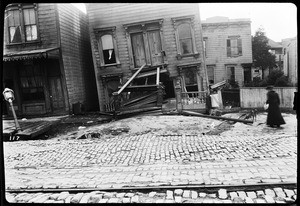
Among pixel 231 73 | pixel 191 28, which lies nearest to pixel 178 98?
pixel 191 28

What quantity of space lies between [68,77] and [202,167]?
10.9 metres

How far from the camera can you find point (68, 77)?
1375 cm

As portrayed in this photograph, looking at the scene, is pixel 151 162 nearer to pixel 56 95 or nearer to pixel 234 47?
pixel 56 95

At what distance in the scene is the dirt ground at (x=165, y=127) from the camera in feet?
29.9

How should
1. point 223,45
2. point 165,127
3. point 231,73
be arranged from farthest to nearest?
point 231,73 → point 223,45 → point 165,127

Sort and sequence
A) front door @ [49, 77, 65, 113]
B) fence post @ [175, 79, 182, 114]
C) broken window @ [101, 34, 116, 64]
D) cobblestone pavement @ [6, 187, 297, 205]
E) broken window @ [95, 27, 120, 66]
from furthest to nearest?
broken window @ [101, 34, 116, 64] → broken window @ [95, 27, 120, 66] → front door @ [49, 77, 65, 113] → fence post @ [175, 79, 182, 114] → cobblestone pavement @ [6, 187, 297, 205]

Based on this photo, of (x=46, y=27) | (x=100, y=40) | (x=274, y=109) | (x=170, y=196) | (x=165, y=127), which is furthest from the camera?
(x=100, y=40)

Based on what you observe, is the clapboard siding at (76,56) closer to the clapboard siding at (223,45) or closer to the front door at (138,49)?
the front door at (138,49)

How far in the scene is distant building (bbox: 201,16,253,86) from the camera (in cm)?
2256

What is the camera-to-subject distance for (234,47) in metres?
23.1

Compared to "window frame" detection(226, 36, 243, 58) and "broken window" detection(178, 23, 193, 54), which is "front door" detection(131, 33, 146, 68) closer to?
"broken window" detection(178, 23, 193, 54)

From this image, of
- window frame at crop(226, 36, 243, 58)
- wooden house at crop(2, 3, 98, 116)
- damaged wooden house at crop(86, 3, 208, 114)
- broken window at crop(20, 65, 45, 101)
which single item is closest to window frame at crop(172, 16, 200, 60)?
damaged wooden house at crop(86, 3, 208, 114)

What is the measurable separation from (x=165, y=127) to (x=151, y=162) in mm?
3973

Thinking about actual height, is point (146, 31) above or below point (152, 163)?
above
